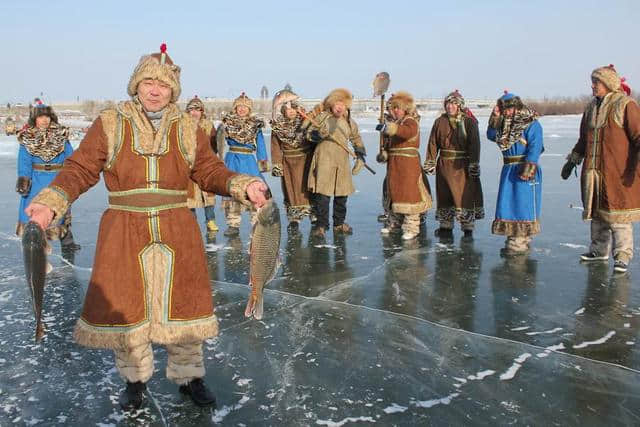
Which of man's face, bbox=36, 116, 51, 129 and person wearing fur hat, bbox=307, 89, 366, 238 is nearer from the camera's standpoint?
man's face, bbox=36, 116, 51, 129

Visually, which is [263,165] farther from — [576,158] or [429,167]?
[576,158]

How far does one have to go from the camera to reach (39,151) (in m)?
6.09

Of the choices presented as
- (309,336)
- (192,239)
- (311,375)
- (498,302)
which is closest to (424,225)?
(498,302)

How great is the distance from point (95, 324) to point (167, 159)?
2.89 ft

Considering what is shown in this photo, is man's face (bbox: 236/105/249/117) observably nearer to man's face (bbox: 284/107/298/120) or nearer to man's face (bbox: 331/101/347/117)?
man's face (bbox: 284/107/298/120)

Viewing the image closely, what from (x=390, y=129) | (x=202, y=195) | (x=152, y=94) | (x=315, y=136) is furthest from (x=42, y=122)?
(x=152, y=94)

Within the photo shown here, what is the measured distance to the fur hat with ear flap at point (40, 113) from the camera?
20.2 ft

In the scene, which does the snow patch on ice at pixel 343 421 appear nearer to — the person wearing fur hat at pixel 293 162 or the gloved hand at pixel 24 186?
the gloved hand at pixel 24 186

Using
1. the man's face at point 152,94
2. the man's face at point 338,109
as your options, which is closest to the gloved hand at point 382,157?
the man's face at point 338,109

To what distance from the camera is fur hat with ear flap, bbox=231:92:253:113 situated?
23.5 feet

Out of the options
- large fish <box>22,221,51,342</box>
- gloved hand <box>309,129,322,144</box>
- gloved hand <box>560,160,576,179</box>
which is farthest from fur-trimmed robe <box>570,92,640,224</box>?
large fish <box>22,221,51,342</box>

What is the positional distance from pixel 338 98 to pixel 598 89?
2.99 meters

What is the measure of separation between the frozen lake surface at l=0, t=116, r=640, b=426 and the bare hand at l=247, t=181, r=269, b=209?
1.11 m

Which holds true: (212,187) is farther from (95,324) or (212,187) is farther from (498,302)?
(498,302)
